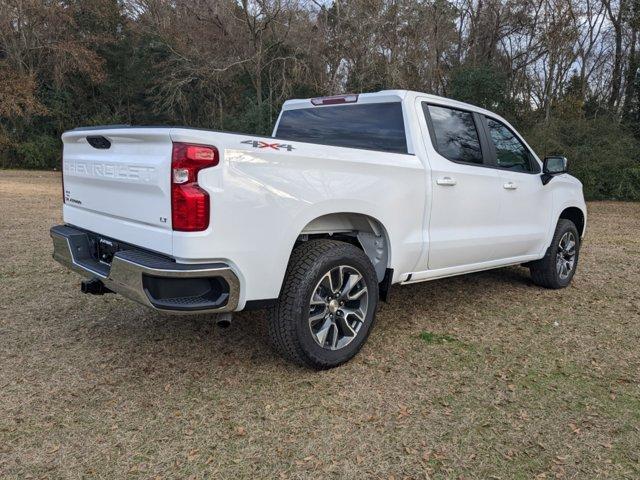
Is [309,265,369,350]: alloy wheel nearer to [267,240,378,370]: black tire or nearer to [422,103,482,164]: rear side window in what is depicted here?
[267,240,378,370]: black tire

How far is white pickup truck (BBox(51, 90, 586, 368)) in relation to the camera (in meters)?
2.94

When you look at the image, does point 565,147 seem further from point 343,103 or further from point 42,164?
point 42,164

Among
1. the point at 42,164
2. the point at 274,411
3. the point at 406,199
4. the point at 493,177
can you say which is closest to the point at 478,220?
the point at 493,177

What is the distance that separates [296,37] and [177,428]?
2046 centimetres

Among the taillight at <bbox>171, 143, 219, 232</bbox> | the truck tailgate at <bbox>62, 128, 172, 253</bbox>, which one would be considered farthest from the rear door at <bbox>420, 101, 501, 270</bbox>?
the truck tailgate at <bbox>62, 128, 172, 253</bbox>

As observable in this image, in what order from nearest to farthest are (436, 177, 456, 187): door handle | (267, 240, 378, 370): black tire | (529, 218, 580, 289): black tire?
(267, 240, 378, 370): black tire → (436, 177, 456, 187): door handle → (529, 218, 580, 289): black tire

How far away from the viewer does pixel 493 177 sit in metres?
4.78

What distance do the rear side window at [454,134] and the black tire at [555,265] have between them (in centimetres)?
164

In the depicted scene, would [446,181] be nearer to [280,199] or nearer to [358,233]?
[358,233]

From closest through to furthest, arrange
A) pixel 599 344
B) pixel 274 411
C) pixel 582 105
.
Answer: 1. pixel 274 411
2. pixel 599 344
3. pixel 582 105

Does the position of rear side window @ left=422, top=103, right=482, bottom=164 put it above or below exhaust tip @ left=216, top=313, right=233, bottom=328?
above

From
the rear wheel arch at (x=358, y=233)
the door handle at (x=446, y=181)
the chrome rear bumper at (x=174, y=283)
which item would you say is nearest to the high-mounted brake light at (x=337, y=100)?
the door handle at (x=446, y=181)

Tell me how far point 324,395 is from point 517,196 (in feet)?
9.51

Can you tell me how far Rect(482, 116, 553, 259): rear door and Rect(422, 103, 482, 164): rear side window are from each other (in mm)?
243
